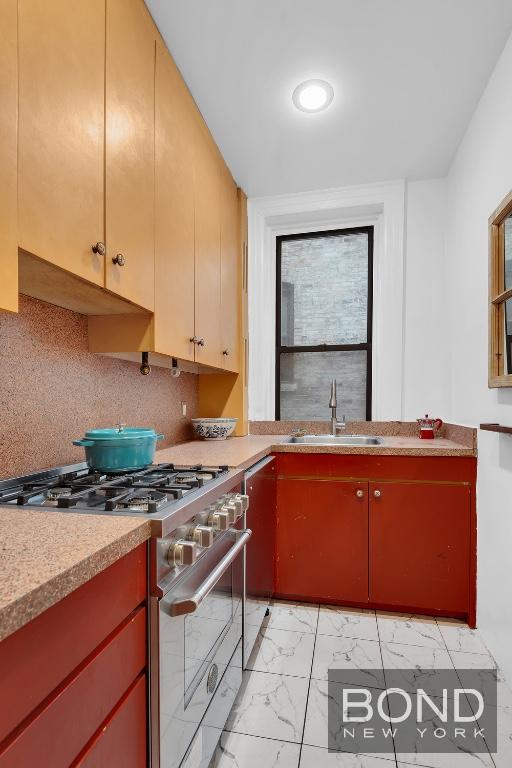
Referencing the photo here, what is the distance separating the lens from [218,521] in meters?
1.07

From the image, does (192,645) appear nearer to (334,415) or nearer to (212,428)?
(212,428)

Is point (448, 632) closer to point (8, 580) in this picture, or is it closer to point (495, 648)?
point (495, 648)

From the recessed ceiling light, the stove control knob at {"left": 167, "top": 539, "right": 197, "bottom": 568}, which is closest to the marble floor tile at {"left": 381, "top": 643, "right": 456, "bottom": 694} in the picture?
the stove control knob at {"left": 167, "top": 539, "right": 197, "bottom": 568}

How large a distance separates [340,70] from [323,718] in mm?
2499

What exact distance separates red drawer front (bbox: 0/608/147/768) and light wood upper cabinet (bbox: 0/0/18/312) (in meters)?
0.68

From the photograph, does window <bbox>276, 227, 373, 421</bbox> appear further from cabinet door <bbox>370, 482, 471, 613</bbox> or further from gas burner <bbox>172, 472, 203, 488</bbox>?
gas burner <bbox>172, 472, 203, 488</bbox>

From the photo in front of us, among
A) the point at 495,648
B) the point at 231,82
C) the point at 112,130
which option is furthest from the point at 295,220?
the point at 495,648

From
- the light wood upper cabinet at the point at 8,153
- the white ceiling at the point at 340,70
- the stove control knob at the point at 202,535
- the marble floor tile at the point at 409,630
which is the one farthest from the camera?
the marble floor tile at the point at 409,630

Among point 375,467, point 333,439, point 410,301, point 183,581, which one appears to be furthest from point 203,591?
point 410,301

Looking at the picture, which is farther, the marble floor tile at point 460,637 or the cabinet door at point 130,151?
the marble floor tile at point 460,637

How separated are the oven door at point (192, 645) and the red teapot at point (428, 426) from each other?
154cm

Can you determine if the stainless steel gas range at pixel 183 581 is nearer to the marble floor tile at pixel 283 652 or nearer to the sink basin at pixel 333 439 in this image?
the marble floor tile at pixel 283 652

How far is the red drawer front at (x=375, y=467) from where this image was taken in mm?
2018

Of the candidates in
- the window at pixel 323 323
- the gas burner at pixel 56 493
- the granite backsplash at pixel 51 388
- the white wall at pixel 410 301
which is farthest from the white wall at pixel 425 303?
the gas burner at pixel 56 493
